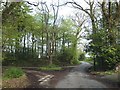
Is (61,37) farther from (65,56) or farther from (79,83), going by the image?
(79,83)

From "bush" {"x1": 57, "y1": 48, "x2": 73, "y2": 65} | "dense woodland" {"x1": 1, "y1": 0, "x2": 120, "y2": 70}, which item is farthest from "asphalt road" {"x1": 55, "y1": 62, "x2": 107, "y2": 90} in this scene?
"bush" {"x1": 57, "y1": 48, "x2": 73, "y2": 65}

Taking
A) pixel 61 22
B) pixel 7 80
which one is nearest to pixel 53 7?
pixel 61 22

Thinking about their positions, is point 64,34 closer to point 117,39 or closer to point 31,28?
point 31,28

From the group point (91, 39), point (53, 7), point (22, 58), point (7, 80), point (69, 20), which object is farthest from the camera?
point (69, 20)

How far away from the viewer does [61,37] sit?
40.5 m

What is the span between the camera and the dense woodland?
24078 mm

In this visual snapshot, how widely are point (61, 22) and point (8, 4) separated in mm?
24051

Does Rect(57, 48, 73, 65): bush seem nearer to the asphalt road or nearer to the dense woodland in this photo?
A: the dense woodland

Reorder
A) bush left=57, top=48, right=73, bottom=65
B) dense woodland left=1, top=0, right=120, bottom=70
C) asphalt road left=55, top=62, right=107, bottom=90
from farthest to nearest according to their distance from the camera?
bush left=57, top=48, right=73, bottom=65 < dense woodland left=1, top=0, right=120, bottom=70 < asphalt road left=55, top=62, right=107, bottom=90

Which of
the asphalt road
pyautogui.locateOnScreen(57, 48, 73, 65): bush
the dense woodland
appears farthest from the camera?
pyautogui.locateOnScreen(57, 48, 73, 65): bush

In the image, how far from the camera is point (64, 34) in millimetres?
40969

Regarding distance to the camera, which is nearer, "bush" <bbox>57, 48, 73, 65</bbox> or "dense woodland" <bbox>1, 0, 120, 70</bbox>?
"dense woodland" <bbox>1, 0, 120, 70</bbox>

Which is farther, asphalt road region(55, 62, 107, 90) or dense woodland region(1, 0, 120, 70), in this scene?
dense woodland region(1, 0, 120, 70)

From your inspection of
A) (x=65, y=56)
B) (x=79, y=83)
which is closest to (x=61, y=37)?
(x=65, y=56)
